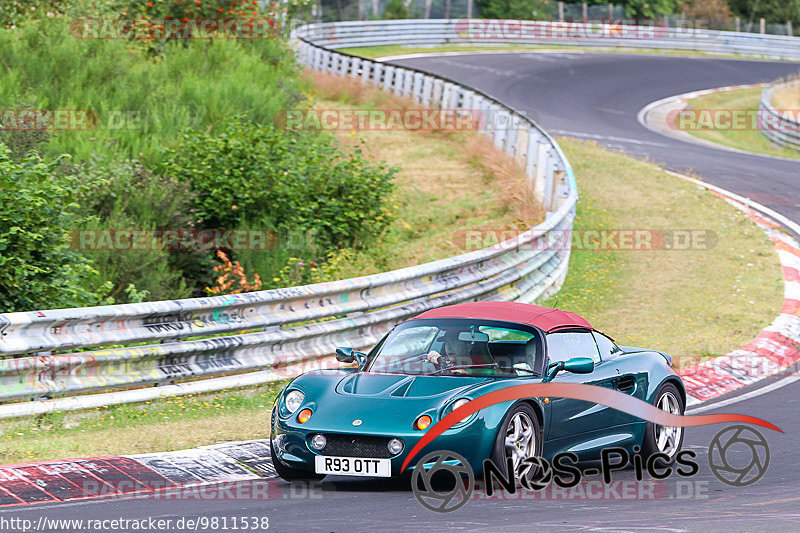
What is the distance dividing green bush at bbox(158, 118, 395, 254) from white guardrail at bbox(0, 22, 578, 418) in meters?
3.55

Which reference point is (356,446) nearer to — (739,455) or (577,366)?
(577,366)

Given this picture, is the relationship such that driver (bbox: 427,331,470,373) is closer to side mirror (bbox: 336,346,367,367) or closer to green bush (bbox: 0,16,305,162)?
side mirror (bbox: 336,346,367,367)

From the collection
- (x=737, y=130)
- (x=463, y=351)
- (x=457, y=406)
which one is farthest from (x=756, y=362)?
(x=737, y=130)

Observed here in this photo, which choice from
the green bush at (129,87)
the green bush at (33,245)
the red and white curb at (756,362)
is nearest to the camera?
the green bush at (33,245)

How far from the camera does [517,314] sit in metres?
8.14

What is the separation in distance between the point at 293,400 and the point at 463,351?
52.3 inches

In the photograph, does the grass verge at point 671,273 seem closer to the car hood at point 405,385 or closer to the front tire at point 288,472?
the car hood at point 405,385

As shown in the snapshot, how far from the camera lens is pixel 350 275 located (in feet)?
49.5

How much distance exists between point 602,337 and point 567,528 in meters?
2.90

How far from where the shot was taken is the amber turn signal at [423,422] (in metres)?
6.86

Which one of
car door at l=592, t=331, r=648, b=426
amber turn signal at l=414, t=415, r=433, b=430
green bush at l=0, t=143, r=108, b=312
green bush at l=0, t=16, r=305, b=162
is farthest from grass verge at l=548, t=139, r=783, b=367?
green bush at l=0, t=16, r=305, b=162

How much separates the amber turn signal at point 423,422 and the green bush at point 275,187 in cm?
937

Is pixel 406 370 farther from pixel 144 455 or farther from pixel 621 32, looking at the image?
pixel 621 32

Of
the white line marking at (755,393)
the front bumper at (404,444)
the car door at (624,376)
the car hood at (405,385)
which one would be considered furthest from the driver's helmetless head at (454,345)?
the white line marking at (755,393)
